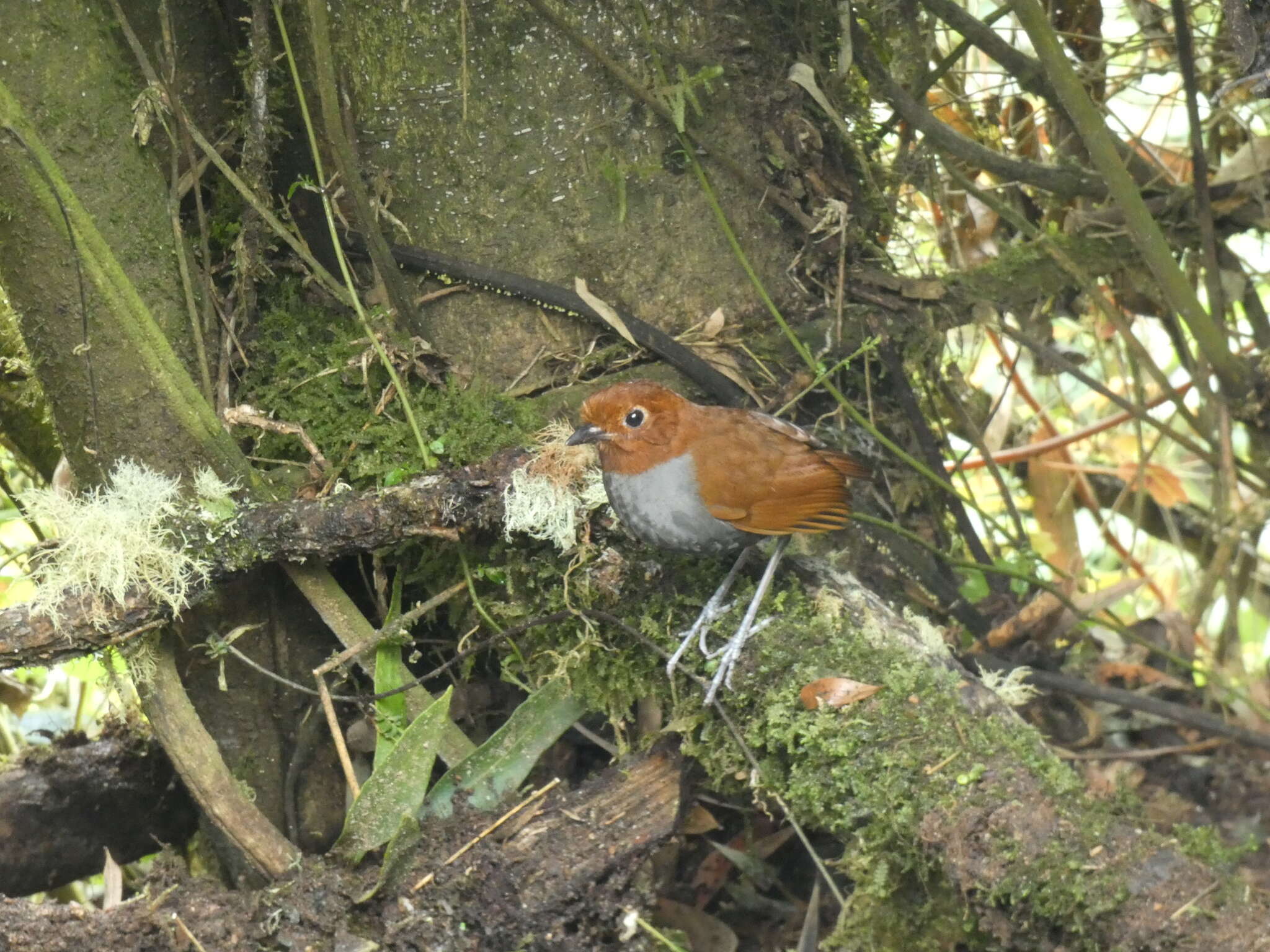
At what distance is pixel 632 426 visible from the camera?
2.26 metres

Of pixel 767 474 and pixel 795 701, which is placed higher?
pixel 767 474

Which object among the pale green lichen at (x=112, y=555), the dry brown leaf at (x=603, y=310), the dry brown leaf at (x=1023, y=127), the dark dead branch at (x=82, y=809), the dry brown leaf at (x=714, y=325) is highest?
the dry brown leaf at (x=1023, y=127)

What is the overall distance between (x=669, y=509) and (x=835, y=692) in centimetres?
47

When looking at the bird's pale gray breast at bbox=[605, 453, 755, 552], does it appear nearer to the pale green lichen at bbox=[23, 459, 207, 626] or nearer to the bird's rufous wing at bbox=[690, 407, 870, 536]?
the bird's rufous wing at bbox=[690, 407, 870, 536]

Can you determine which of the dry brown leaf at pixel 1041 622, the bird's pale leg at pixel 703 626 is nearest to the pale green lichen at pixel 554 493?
the bird's pale leg at pixel 703 626

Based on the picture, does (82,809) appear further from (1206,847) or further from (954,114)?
(954,114)

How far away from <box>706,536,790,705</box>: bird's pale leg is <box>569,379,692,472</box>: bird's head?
32 cm

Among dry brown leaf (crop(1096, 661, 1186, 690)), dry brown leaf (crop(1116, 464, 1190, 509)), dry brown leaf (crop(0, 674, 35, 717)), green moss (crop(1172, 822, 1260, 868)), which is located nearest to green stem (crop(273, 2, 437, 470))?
dry brown leaf (crop(0, 674, 35, 717))

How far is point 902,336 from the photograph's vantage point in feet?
9.02

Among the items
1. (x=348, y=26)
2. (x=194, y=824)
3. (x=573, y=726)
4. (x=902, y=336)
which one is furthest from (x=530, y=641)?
(x=348, y=26)

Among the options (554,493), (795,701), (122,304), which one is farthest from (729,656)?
(122,304)

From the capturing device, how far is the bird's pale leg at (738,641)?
215 centimetres

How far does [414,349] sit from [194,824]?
127 cm

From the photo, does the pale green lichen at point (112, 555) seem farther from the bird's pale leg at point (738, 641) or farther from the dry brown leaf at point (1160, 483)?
the dry brown leaf at point (1160, 483)
